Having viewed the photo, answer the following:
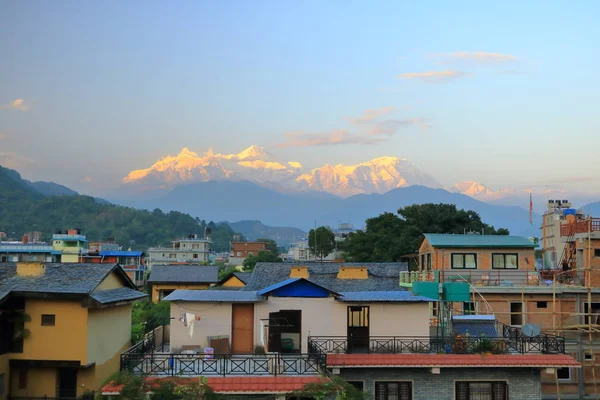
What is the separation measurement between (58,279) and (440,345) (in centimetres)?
1547

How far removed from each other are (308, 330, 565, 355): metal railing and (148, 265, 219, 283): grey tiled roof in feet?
155

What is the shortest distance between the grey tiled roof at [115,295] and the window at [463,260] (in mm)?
20879

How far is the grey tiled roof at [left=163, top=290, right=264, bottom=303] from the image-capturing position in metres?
26.1

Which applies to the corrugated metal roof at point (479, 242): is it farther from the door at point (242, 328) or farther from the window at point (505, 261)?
the door at point (242, 328)

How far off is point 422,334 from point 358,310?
2.86 m

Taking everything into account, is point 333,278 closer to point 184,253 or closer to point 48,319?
point 48,319

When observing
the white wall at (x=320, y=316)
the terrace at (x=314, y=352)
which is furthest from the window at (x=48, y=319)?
the white wall at (x=320, y=316)

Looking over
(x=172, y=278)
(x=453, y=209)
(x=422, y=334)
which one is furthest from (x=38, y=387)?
(x=453, y=209)

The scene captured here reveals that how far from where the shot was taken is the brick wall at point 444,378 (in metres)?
24.7

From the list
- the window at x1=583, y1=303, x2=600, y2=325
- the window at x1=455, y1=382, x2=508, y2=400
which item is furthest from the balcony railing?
the window at x1=455, y1=382, x2=508, y2=400

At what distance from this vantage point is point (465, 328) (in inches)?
1102

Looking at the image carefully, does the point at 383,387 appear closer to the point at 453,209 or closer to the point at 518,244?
the point at 518,244

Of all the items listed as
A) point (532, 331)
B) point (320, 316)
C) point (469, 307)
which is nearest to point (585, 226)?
point (469, 307)

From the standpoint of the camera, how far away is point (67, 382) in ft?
78.5
